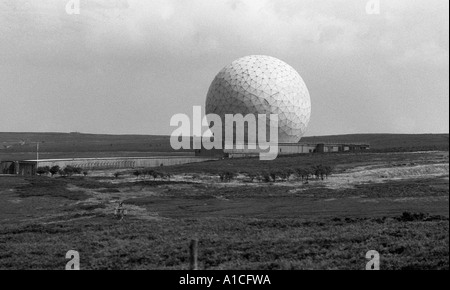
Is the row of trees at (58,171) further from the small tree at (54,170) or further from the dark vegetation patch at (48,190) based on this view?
the dark vegetation patch at (48,190)

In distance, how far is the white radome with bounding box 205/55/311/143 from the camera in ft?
184

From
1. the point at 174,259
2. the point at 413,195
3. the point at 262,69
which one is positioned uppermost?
the point at 262,69

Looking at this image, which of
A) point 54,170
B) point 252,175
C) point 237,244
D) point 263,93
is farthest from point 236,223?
point 263,93

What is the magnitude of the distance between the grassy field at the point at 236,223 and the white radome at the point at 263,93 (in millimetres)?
26465

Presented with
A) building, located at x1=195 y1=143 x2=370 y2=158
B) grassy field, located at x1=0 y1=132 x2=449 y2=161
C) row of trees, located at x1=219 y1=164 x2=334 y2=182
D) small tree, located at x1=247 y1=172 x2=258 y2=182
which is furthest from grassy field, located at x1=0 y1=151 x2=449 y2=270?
building, located at x1=195 y1=143 x2=370 y2=158

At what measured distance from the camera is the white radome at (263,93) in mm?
56000

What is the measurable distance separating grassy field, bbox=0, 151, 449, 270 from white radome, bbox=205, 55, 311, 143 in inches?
1042

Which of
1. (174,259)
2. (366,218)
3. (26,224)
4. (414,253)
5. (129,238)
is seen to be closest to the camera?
(414,253)

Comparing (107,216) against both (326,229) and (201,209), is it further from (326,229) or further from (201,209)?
(326,229)

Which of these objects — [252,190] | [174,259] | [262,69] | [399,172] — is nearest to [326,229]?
[174,259]

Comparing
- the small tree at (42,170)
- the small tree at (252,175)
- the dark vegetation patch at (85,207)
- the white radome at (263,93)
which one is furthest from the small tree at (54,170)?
the white radome at (263,93)

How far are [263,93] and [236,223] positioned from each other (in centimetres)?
4006

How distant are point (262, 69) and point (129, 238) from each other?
145 ft
